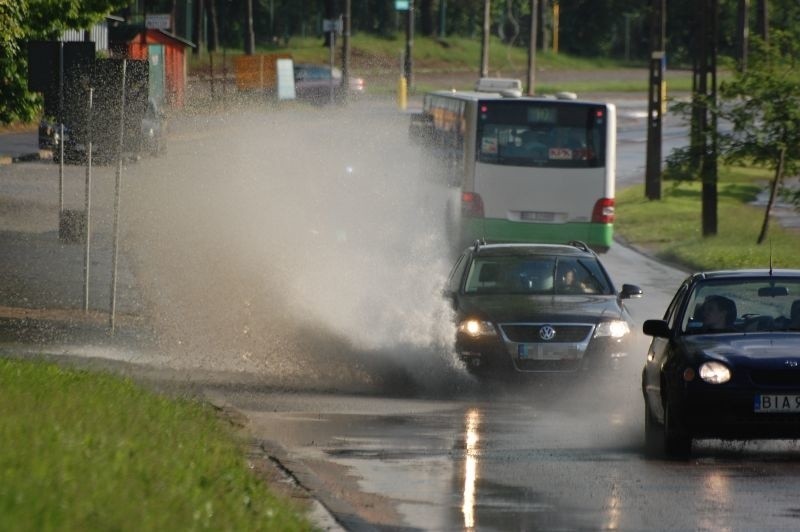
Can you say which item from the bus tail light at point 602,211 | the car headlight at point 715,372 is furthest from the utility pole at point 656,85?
the car headlight at point 715,372

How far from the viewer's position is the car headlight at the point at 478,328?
659 inches

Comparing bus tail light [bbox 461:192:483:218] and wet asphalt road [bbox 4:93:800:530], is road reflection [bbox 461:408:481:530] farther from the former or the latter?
bus tail light [bbox 461:192:483:218]

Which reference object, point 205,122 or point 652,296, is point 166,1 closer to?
point 205,122

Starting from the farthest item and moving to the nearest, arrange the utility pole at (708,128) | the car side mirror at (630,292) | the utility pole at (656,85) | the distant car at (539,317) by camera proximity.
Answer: the utility pole at (656,85)
the utility pole at (708,128)
the car side mirror at (630,292)
the distant car at (539,317)

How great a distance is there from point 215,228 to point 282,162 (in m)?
9.60

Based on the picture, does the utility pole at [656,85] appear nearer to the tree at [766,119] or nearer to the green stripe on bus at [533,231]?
the tree at [766,119]

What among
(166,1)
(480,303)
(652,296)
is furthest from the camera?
(166,1)

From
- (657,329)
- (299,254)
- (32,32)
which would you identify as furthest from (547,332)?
(299,254)

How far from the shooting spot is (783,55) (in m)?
39.3

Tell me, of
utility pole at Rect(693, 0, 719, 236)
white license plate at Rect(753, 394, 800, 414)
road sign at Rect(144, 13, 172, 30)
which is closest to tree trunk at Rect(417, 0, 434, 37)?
road sign at Rect(144, 13, 172, 30)

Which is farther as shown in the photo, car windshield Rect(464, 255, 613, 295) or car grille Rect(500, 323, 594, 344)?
car windshield Rect(464, 255, 613, 295)

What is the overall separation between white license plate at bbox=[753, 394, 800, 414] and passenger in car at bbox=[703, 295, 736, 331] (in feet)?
3.66

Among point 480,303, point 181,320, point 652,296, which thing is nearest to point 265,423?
point 480,303

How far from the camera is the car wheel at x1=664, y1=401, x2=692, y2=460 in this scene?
39.8 feet
